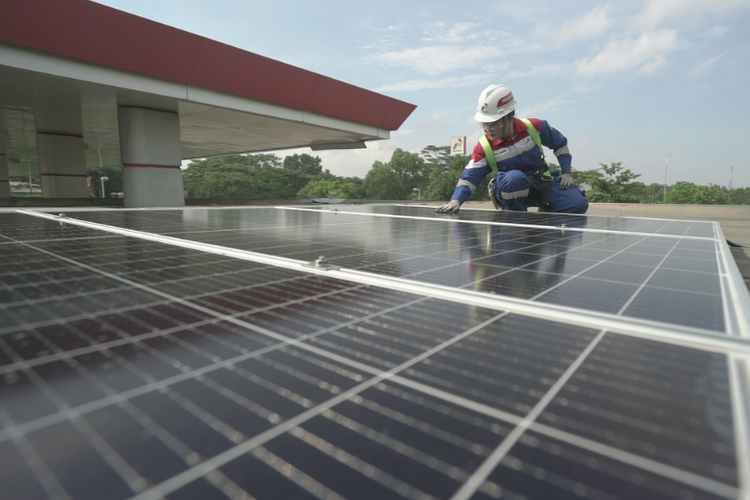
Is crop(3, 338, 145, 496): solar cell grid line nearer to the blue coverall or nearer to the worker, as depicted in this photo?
the worker

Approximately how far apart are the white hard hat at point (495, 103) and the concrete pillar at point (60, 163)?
66.9ft

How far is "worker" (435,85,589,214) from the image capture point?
26.7 ft

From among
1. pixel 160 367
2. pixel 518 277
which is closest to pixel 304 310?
pixel 160 367

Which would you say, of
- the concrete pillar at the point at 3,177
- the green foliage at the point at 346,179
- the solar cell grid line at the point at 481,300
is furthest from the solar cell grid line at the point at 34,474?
the green foliage at the point at 346,179

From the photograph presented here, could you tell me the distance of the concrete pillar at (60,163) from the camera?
19641 millimetres

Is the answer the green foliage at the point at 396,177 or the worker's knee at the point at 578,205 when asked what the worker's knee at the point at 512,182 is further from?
the green foliage at the point at 396,177

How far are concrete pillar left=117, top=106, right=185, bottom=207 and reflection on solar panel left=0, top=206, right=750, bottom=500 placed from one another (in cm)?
1389

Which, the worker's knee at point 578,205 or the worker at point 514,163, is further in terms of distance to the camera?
the worker's knee at point 578,205

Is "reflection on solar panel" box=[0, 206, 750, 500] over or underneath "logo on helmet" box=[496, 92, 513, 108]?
underneath

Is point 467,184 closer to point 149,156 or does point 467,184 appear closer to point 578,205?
point 578,205

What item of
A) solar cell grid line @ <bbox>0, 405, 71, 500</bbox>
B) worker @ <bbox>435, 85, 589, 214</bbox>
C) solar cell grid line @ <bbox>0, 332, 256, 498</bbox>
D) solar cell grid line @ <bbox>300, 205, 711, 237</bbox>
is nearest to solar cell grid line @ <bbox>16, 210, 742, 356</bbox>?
solar cell grid line @ <bbox>0, 332, 256, 498</bbox>

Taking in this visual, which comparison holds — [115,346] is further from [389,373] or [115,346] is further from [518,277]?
[518,277]

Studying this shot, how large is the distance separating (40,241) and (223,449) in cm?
429

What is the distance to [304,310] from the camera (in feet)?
6.64
